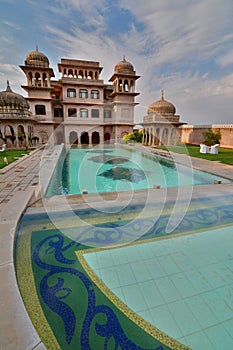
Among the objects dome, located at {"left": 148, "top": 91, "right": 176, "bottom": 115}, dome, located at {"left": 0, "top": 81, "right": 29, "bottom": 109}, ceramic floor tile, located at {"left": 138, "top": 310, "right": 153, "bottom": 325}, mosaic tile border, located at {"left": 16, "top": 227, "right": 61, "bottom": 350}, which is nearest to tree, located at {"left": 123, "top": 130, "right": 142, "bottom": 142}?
dome, located at {"left": 148, "top": 91, "right": 176, "bottom": 115}

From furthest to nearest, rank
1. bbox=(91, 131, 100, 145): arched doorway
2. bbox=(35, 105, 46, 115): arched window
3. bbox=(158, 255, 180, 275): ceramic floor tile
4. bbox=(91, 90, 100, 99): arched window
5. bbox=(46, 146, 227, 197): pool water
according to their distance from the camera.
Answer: bbox=(91, 131, 100, 145): arched doorway, bbox=(91, 90, 100, 99): arched window, bbox=(35, 105, 46, 115): arched window, bbox=(46, 146, 227, 197): pool water, bbox=(158, 255, 180, 275): ceramic floor tile

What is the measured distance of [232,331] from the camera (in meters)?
1.83

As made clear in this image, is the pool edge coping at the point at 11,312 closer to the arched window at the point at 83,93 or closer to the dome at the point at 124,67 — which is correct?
the arched window at the point at 83,93

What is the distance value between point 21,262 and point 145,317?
184cm

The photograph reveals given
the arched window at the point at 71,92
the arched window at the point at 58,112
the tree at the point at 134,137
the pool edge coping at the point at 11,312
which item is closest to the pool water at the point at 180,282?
the pool edge coping at the point at 11,312

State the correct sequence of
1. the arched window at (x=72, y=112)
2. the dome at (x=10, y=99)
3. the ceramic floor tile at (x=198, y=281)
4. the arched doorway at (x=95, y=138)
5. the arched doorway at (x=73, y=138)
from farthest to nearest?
the arched doorway at (x=95, y=138), the arched doorway at (x=73, y=138), the arched window at (x=72, y=112), the dome at (x=10, y=99), the ceramic floor tile at (x=198, y=281)

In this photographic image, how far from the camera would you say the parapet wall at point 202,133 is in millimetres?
18480

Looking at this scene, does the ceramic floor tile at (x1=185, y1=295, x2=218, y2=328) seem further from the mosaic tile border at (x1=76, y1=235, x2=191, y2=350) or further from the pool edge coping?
the pool edge coping

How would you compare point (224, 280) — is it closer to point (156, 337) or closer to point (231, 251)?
point (231, 251)

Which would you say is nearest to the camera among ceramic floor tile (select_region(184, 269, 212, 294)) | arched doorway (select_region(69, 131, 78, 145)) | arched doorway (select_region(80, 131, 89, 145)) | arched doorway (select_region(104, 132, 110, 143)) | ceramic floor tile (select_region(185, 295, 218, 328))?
ceramic floor tile (select_region(185, 295, 218, 328))

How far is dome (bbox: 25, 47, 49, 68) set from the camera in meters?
19.8

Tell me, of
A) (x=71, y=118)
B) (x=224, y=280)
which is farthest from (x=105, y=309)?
(x=71, y=118)

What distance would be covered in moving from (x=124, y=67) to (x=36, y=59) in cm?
1010

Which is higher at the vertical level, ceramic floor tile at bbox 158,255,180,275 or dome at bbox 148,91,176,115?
dome at bbox 148,91,176,115
